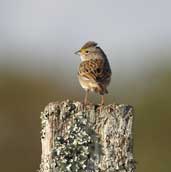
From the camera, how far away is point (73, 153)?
8977mm

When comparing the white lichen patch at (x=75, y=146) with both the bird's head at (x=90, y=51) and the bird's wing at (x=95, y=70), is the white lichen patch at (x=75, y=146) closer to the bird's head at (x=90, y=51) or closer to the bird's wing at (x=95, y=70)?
the bird's wing at (x=95, y=70)

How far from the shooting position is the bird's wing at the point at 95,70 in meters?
13.6

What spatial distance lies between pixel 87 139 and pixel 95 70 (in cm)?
512

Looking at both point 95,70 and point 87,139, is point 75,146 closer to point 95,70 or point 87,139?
point 87,139

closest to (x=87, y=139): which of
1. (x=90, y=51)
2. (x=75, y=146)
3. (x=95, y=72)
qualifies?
(x=75, y=146)

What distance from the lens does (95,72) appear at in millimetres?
13805

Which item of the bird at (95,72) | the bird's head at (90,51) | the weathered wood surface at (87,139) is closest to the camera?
the weathered wood surface at (87,139)

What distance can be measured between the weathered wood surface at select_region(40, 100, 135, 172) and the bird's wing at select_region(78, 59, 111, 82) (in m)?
4.51

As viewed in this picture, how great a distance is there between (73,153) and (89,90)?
4653mm

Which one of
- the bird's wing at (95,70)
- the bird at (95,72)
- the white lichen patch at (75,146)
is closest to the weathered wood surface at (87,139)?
the white lichen patch at (75,146)
